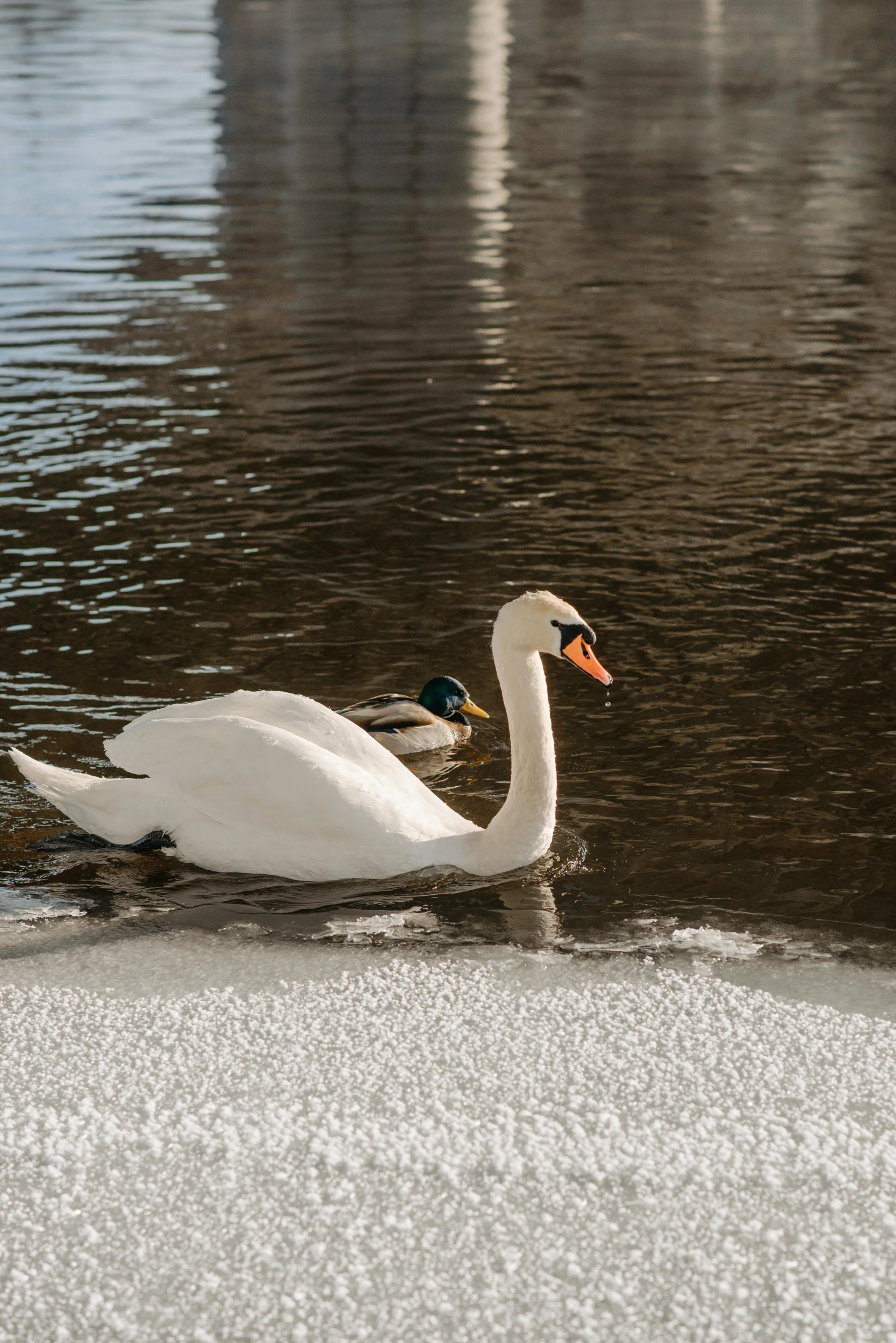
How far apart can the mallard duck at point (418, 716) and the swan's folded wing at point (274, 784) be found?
3.79 feet

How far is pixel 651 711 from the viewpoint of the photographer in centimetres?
732

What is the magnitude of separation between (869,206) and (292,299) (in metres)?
9.13

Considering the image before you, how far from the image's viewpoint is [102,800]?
5.92 meters

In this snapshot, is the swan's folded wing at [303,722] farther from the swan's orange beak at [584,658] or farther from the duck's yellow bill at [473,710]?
the duck's yellow bill at [473,710]

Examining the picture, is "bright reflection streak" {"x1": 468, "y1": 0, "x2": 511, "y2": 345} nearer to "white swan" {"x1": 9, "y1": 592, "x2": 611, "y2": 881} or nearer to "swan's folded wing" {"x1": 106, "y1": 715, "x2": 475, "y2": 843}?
"white swan" {"x1": 9, "y1": 592, "x2": 611, "y2": 881}

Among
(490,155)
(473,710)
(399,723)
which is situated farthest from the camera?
(490,155)

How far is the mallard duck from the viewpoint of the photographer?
6.96 m

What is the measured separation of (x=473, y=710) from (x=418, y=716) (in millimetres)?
447

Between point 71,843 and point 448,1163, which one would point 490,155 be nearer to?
point 71,843

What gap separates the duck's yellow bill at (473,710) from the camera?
24.0 ft

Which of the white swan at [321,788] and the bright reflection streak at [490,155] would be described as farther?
the bright reflection streak at [490,155]

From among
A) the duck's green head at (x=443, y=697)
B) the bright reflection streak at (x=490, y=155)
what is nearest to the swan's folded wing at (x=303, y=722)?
the duck's green head at (x=443, y=697)

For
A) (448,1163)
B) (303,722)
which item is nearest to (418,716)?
(303,722)

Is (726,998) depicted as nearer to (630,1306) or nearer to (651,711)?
(630,1306)
